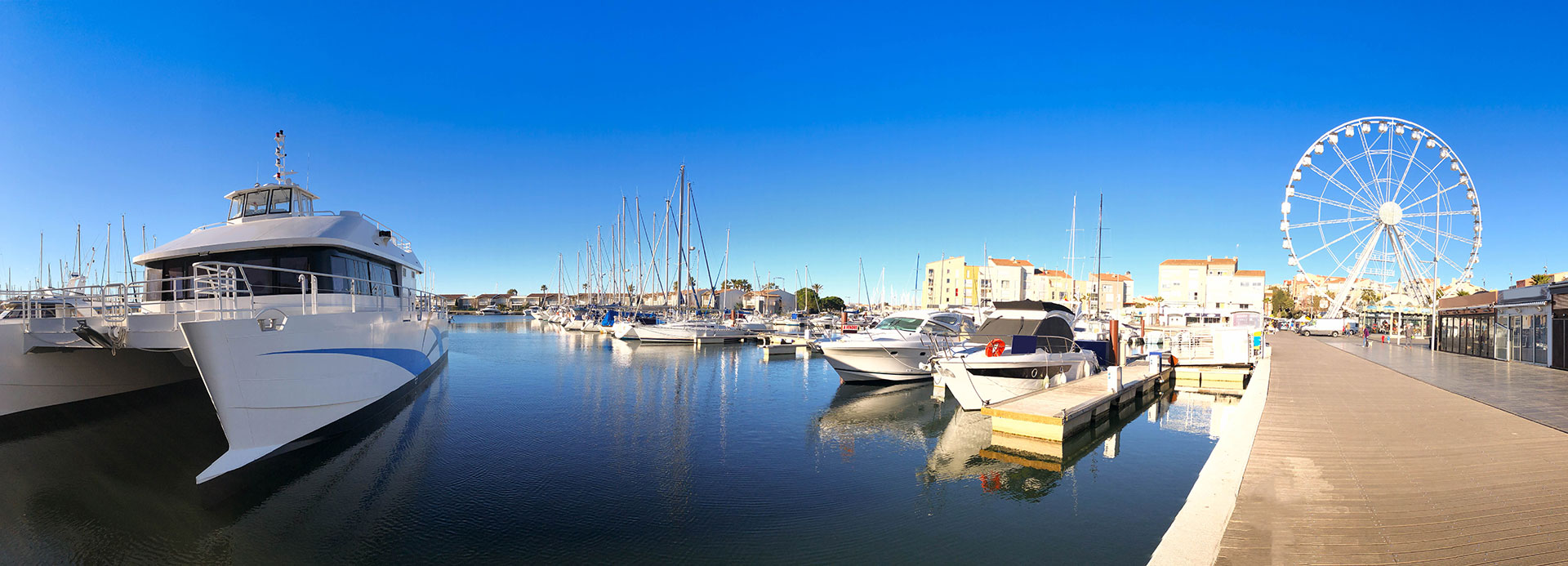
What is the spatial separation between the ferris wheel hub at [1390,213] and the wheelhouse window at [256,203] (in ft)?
159

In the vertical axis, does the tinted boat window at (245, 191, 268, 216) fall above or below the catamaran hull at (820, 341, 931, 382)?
above

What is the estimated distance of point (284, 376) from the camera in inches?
359

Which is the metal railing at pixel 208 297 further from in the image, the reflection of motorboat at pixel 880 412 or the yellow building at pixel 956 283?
the yellow building at pixel 956 283

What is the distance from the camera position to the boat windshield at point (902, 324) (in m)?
22.7

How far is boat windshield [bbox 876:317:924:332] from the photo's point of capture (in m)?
22.7

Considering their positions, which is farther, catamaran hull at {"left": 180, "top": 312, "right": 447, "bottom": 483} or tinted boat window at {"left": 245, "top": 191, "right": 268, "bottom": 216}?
tinted boat window at {"left": 245, "top": 191, "right": 268, "bottom": 216}

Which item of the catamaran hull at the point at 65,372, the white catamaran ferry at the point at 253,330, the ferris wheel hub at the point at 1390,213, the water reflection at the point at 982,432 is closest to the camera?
the white catamaran ferry at the point at 253,330

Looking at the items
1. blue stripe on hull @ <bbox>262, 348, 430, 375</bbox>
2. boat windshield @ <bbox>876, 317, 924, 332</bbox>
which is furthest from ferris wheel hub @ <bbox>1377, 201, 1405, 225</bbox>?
blue stripe on hull @ <bbox>262, 348, 430, 375</bbox>

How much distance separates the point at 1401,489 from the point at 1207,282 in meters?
118

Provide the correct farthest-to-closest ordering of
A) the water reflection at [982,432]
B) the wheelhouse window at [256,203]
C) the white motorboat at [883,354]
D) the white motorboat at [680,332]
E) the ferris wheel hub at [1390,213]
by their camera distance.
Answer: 1. the white motorboat at [680,332]
2. the ferris wheel hub at [1390,213]
3. the white motorboat at [883,354]
4. the wheelhouse window at [256,203]
5. the water reflection at [982,432]

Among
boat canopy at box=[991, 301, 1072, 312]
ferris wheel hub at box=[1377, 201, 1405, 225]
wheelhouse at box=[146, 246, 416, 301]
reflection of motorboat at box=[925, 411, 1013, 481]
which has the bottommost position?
reflection of motorboat at box=[925, 411, 1013, 481]

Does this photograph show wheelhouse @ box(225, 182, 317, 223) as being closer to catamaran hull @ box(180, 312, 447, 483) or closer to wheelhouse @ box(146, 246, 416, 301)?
wheelhouse @ box(146, 246, 416, 301)

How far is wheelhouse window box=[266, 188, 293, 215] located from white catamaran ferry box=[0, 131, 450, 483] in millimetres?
23

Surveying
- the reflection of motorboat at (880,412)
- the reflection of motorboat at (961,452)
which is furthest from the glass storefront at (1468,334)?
the reflection of motorboat at (961,452)
